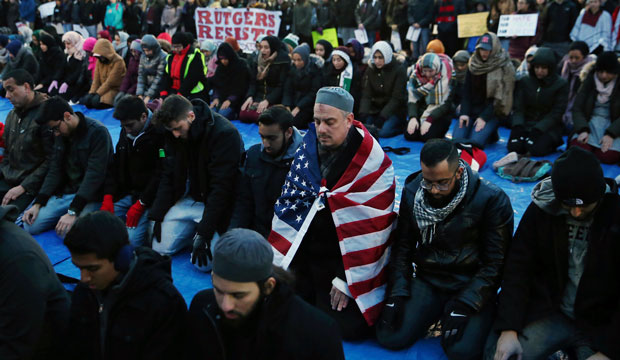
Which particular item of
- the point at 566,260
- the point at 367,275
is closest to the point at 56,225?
the point at 367,275

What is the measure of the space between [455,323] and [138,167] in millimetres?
3073

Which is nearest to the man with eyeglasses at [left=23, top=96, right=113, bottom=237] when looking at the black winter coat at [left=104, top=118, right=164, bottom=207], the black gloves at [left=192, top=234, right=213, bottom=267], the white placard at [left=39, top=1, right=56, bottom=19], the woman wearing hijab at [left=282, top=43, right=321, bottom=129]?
the black winter coat at [left=104, top=118, right=164, bottom=207]

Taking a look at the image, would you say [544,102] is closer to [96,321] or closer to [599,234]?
[599,234]

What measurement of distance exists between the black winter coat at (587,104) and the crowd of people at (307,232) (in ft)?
0.05

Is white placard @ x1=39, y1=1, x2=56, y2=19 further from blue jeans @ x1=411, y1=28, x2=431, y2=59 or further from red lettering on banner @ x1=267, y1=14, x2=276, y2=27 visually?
blue jeans @ x1=411, y1=28, x2=431, y2=59

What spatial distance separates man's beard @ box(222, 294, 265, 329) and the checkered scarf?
1354 millimetres

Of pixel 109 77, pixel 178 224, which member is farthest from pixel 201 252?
pixel 109 77

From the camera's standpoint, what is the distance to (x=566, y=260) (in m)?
3.04

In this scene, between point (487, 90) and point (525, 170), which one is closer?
point (525, 170)

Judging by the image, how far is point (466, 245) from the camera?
3336 millimetres

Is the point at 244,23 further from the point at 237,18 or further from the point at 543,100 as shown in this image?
the point at 543,100

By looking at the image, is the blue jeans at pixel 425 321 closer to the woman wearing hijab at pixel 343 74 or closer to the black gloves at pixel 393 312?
the black gloves at pixel 393 312

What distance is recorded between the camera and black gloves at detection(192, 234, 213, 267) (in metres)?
4.37

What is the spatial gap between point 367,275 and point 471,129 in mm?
4466
